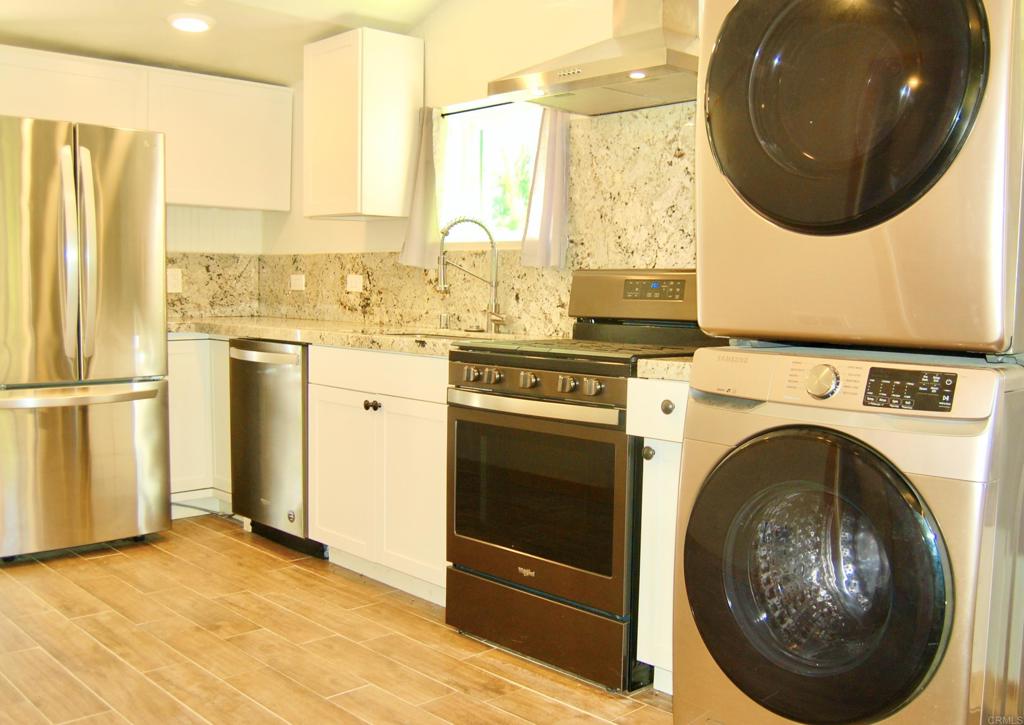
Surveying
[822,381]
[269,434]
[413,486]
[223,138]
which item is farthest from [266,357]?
[822,381]

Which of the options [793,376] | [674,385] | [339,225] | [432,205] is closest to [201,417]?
[339,225]

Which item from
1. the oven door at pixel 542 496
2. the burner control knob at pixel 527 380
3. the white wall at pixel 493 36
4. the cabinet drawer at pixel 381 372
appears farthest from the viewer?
the white wall at pixel 493 36

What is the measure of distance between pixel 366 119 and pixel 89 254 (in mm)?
1242

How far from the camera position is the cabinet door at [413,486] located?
126 inches

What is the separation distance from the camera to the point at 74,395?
3779mm

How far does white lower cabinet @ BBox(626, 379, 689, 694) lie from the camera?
2449 mm

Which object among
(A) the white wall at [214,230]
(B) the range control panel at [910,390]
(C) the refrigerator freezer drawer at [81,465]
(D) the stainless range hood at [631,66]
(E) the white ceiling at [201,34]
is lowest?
(C) the refrigerator freezer drawer at [81,465]

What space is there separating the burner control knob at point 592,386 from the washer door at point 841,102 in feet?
2.75

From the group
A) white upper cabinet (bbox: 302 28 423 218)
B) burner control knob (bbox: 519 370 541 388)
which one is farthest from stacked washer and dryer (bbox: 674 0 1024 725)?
white upper cabinet (bbox: 302 28 423 218)

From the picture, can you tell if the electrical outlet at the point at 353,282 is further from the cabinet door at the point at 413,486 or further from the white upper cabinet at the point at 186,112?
the cabinet door at the point at 413,486

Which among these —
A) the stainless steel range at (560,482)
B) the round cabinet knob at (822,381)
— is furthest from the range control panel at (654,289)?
the round cabinet knob at (822,381)

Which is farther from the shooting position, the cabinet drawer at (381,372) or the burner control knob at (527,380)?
the cabinet drawer at (381,372)

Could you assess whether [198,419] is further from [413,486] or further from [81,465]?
[413,486]

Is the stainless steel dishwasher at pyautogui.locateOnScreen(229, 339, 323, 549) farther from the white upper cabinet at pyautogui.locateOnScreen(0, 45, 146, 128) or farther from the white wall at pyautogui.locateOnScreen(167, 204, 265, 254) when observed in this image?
the white upper cabinet at pyautogui.locateOnScreen(0, 45, 146, 128)
